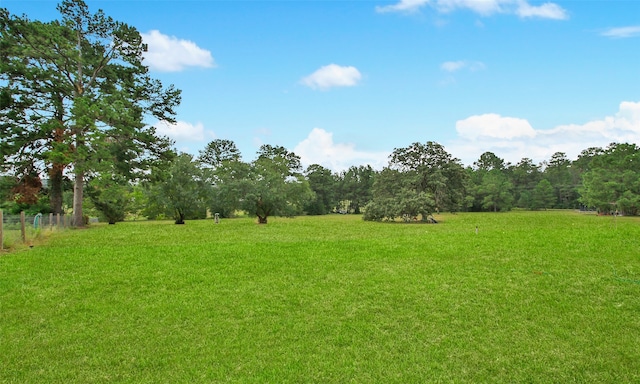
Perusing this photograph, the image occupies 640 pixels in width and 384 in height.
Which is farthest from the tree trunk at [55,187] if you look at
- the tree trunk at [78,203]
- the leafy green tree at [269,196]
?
the leafy green tree at [269,196]

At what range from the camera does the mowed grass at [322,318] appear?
15.2ft

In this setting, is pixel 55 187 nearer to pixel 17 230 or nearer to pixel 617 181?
pixel 17 230

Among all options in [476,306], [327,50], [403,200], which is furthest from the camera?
[403,200]

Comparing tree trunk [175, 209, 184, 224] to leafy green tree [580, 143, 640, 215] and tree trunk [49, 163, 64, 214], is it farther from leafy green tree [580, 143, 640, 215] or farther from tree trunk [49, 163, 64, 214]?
leafy green tree [580, 143, 640, 215]

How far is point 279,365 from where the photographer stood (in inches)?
185

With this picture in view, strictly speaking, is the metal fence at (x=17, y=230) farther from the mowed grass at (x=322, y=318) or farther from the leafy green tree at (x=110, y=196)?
the leafy green tree at (x=110, y=196)

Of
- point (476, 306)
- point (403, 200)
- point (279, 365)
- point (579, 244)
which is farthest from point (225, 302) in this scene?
point (403, 200)

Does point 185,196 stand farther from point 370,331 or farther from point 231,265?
point 370,331

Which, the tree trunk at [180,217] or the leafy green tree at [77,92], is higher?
the leafy green tree at [77,92]

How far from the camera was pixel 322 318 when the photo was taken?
628cm

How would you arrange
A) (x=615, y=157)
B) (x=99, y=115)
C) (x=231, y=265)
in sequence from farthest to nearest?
1. (x=615, y=157)
2. (x=99, y=115)
3. (x=231, y=265)

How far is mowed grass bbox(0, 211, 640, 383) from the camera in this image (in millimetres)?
4621

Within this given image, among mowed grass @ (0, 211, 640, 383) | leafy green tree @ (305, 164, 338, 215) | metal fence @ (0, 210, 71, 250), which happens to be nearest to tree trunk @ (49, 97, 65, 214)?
metal fence @ (0, 210, 71, 250)

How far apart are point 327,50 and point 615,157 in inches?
1967
